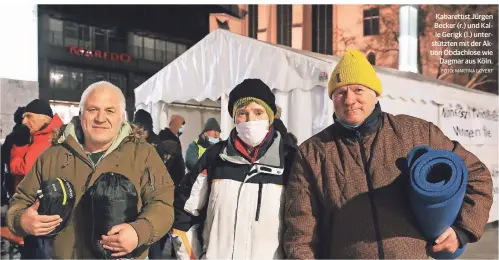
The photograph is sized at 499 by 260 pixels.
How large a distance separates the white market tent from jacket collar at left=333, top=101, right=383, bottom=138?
150 inches

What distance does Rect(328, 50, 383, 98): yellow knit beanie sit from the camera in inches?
79.1

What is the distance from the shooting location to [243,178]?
2.28 m

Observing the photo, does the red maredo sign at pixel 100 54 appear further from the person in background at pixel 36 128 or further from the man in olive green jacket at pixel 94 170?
the man in olive green jacket at pixel 94 170

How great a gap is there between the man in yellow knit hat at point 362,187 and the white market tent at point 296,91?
381 centimetres

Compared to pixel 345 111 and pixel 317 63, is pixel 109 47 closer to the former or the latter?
pixel 317 63

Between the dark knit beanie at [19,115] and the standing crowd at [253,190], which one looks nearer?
the standing crowd at [253,190]

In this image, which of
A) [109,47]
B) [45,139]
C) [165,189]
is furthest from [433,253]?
[109,47]

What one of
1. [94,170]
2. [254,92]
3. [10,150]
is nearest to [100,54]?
[10,150]

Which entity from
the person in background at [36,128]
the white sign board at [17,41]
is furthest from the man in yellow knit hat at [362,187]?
the white sign board at [17,41]

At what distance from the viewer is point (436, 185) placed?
169 centimetres

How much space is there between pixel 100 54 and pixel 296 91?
27753 millimetres

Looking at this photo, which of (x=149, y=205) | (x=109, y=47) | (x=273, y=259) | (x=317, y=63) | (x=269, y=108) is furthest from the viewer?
(x=109, y=47)

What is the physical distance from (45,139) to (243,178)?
2.55 meters

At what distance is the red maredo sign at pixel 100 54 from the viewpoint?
30203 mm
